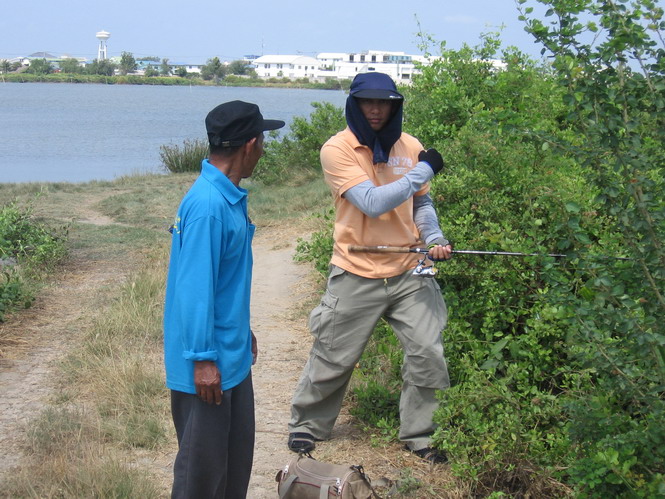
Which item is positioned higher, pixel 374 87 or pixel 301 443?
pixel 374 87

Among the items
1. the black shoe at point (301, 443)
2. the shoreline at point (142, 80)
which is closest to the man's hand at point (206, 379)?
the black shoe at point (301, 443)

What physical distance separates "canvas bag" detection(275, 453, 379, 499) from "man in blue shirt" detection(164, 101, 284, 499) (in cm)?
68

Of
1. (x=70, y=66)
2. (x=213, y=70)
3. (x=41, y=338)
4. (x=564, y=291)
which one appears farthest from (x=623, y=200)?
(x=70, y=66)

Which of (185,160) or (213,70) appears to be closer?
(185,160)

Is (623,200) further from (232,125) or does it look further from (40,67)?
(40,67)

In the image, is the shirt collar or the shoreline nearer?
the shirt collar

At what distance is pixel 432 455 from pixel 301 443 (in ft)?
2.55

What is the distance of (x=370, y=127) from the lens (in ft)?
14.9

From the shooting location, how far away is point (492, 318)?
16.6ft

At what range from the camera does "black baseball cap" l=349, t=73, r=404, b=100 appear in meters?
4.50

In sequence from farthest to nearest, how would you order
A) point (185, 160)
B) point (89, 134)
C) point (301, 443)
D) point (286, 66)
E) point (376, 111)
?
point (286, 66) → point (89, 134) → point (185, 160) → point (301, 443) → point (376, 111)

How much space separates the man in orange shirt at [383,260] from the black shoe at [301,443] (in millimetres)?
413

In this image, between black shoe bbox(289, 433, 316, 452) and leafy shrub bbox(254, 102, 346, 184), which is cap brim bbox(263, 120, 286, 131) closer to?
black shoe bbox(289, 433, 316, 452)

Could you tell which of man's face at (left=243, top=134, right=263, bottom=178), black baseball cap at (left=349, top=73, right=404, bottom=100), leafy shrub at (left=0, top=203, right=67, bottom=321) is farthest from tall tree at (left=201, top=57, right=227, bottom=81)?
man's face at (left=243, top=134, right=263, bottom=178)
